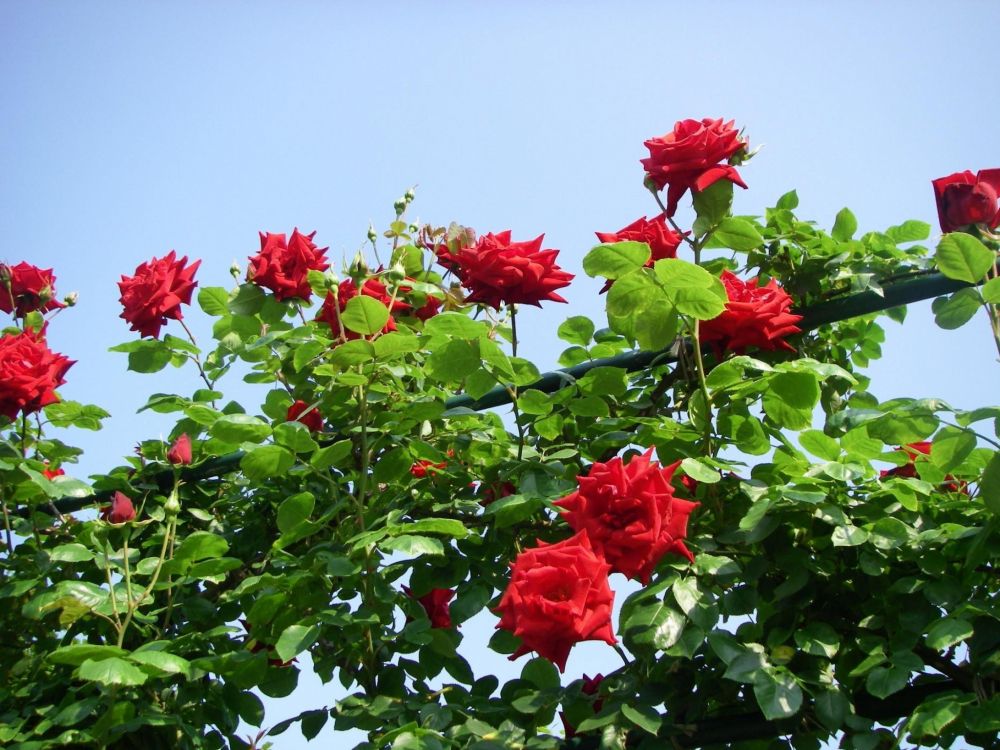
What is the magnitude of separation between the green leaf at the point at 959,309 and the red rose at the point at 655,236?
20.7 inches

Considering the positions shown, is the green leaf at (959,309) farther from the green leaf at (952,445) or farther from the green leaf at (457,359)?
the green leaf at (457,359)

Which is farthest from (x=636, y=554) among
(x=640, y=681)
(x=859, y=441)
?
(x=859, y=441)

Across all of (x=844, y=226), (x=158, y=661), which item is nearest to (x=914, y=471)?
(x=844, y=226)

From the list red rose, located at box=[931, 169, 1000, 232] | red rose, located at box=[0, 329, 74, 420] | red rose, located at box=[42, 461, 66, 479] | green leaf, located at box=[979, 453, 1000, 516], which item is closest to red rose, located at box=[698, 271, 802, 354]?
red rose, located at box=[931, 169, 1000, 232]

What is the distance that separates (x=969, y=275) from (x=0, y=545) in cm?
222

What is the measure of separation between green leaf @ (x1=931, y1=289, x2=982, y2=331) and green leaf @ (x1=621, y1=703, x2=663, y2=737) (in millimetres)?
812

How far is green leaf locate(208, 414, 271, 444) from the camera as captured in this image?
2.11 m

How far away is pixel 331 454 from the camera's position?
213 centimetres

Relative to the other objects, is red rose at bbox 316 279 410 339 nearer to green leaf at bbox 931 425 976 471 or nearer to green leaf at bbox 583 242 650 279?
green leaf at bbox 583 242 650 279

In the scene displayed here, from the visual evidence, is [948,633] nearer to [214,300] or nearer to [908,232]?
[908,232]

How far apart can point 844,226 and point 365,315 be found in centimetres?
106

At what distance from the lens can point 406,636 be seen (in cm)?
200

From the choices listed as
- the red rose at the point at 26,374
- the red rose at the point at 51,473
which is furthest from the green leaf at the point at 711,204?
the red rose at the point at 51,473

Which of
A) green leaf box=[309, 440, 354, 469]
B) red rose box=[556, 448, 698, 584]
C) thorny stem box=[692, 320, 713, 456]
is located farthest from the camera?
green leaf box=[309, 440, 354, 469]
